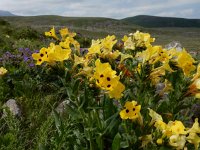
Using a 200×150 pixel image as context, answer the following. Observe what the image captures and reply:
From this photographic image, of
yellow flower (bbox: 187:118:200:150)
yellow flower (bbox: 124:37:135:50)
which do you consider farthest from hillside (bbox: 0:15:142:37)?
yellow flower (bbox: 187:118:200:150)

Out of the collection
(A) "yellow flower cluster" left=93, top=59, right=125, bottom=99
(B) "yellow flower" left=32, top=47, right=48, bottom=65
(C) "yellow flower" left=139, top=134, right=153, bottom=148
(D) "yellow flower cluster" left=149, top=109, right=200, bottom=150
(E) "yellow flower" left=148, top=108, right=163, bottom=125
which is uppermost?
(B) "yellow flower" left=32, top=47, right=48, bottom=65

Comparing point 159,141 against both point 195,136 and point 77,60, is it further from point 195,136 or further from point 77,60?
point 77,60

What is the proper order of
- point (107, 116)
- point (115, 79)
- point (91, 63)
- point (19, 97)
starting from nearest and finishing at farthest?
point (115, 79) → point (91, 63) → point (107, 116) → point (19, 97)

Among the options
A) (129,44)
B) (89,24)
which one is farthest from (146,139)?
(89,24)

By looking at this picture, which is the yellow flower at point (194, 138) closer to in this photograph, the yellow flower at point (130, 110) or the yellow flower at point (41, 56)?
the yellow flower at point (130, 110)

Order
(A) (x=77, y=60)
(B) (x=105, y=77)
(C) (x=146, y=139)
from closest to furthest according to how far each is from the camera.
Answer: (B) (x=105, y=77), (C) (x=146, y=139), (A) (x=77, y=60)

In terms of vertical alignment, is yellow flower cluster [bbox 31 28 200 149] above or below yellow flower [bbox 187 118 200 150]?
above

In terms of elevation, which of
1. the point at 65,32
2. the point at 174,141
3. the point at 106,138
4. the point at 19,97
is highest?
the point at 65,32

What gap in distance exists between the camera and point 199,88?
391 cm

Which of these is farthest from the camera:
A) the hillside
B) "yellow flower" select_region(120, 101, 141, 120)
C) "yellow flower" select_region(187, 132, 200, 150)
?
the hillside

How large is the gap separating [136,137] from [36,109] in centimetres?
295

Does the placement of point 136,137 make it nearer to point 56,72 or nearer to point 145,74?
point 145,74

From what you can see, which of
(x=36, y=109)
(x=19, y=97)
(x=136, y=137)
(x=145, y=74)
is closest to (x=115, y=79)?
(x=145, y=74)

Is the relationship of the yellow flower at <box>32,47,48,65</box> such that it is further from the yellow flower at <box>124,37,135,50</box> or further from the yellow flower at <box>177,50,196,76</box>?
the yellow flower at <box>177,50,196,76</box>
